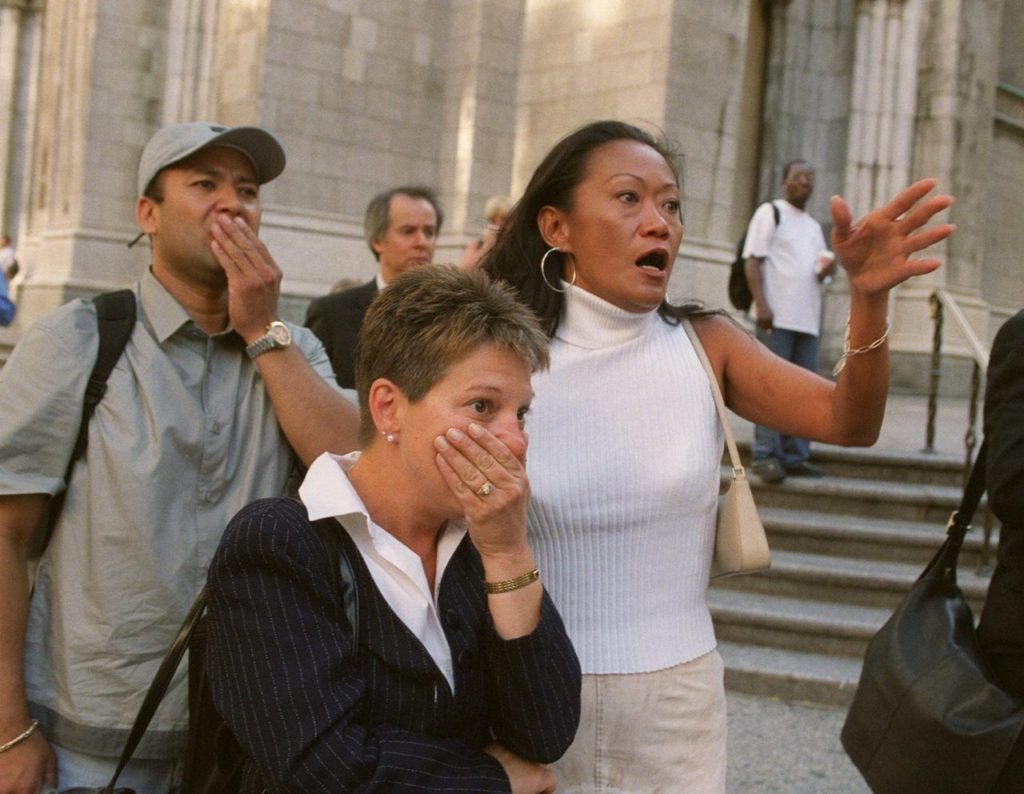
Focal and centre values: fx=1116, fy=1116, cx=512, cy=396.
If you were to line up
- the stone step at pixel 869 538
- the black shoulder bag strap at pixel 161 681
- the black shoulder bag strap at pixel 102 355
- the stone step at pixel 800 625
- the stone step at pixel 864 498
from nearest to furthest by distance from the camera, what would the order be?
the black shoulder bag strap at pixel 161 681 < the black shoulder bag strap at pixel 102 355 < the stone step at pixel 800 625 < the stone step at pixel 869 538 < the stone step at pixel 864 498

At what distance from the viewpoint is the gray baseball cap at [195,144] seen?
213 centimetres

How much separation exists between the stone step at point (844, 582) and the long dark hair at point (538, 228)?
3926 mm

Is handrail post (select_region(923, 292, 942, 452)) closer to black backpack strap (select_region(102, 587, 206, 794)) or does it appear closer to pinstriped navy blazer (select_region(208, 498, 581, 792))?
pinstriped navy blazer (select_region(208, 498, 581, 792))

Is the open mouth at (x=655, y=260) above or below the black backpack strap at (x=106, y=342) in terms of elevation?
above

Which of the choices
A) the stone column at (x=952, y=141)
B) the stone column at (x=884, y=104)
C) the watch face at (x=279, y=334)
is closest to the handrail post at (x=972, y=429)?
the watch face at (x=279, y=334)

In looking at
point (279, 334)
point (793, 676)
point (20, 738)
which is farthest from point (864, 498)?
point (20, 738)

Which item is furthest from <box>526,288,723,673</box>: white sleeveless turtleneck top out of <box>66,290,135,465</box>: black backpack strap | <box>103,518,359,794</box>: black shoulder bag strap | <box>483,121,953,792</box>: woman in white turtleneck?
<box>66,290,135,465</box>: black backpack strap

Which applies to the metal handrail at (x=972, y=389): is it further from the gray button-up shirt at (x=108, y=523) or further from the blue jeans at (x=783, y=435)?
the gray button-up shirt at (x=108, y=523)

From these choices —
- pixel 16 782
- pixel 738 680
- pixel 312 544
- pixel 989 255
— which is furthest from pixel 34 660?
pixel 989 255

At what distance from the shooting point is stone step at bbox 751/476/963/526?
6.42 meters

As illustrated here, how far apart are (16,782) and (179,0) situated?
45.6 ft

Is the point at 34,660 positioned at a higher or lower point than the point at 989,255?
lower

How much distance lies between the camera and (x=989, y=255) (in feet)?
52.1

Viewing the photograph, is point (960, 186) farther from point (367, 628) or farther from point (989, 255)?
point (367, 628)
